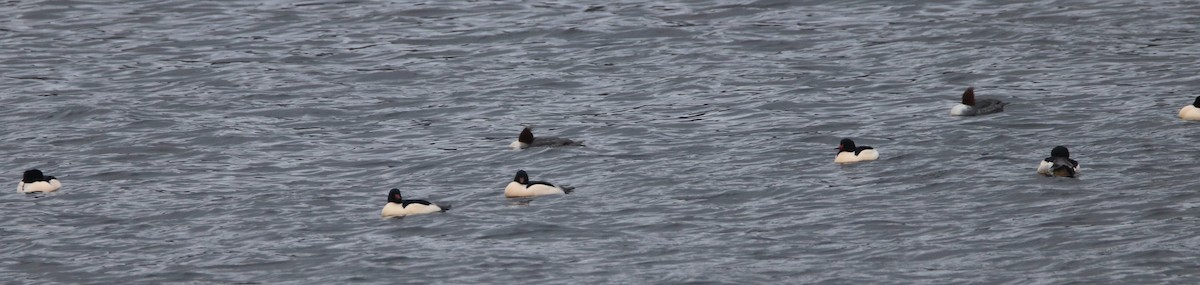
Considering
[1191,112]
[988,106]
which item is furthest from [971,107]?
[1191,112]

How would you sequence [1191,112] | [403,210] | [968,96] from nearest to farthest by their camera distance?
[403,210], [1191,112], [968,96]

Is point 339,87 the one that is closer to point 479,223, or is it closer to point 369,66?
point 369,66

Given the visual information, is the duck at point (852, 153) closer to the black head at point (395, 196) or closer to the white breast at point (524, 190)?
the white breast at point (524, 190)

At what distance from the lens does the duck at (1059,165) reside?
24.5 metres

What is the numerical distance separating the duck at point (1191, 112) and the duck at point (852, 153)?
16.8ft

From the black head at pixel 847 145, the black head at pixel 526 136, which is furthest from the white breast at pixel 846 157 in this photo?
the black head at pixel 526 136

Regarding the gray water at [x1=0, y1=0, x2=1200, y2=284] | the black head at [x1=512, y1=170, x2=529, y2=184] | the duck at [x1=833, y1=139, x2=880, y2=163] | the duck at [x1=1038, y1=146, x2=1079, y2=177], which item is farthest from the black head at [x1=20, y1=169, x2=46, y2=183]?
the duck at [x1=1038, y1=146, x2=1079, y2=177]

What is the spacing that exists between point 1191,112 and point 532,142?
1039 cm

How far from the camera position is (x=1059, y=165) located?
24.4 metres

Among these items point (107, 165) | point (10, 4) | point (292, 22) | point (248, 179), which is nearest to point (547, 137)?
point (248, 179)

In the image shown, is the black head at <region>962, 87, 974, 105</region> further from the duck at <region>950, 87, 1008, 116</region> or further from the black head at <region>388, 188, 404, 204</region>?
the black head at <region>388, 188, 404, 204</region>

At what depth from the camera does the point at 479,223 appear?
24203 millimetres

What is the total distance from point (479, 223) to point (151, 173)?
7.27 metres

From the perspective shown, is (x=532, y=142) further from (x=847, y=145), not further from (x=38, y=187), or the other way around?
(x=38, y=187)
